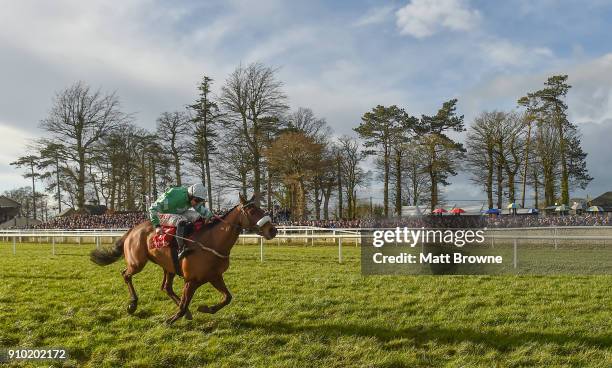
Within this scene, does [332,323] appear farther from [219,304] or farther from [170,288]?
[170,288]

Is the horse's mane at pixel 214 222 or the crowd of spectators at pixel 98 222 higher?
the horse's mane at pixel 214 222

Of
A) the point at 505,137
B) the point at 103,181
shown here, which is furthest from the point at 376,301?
the point at 103,181

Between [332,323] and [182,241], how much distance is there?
2098mm

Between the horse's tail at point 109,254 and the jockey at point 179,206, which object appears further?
the horse's tail at point 109,254

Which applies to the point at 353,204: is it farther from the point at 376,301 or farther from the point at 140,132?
the point at 376,301

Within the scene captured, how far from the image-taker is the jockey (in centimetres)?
618

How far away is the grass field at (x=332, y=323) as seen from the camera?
5219 mm

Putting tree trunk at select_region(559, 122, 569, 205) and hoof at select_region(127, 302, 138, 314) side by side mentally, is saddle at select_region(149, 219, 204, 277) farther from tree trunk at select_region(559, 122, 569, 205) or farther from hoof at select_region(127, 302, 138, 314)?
tree trunk at select_region(559, 122, 569, 205)

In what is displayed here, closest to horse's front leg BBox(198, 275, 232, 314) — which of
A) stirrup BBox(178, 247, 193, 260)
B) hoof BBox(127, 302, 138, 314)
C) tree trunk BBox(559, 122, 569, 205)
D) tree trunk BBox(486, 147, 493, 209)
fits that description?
stirrup BBox(178, 247, 193, 260)

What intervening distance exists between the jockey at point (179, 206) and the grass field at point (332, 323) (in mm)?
1172

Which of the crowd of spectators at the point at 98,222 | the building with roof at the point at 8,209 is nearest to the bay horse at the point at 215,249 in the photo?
the crowd of spectators at the point at 98,222

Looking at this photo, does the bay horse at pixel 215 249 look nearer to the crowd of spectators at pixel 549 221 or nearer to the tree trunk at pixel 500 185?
the crowd of spectators at pixel 549 221

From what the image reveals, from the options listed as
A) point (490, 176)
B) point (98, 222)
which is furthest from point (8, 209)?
point (490, 176)

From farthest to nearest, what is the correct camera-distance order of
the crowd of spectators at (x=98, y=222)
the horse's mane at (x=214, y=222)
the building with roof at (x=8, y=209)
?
1. the building with roof at (x=8, y=209)
2. the crowd of spectators at (x=98, y=222)
3. the horse's mane at (x=214, y=222)
